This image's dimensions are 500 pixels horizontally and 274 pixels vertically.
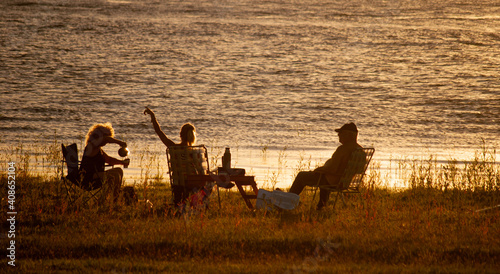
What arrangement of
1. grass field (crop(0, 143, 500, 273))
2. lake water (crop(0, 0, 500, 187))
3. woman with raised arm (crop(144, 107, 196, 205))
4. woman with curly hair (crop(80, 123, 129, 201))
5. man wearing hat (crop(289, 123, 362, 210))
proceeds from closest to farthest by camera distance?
grass field (crop(0, 143, 500, 273))
woman with curly hair (crop(80, 123, 129, 201))
woman with raised arm (crop(144, 107, 196, 205))
man wearing hat (crop(289, 123, 362, 210))
lake water (crop(0, 0, 500, 187))

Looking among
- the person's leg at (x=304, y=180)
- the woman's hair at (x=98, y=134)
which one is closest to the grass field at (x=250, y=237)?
the person's leg at (x=304, y=180)

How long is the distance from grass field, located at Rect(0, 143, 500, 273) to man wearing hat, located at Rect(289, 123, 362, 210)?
290 mm

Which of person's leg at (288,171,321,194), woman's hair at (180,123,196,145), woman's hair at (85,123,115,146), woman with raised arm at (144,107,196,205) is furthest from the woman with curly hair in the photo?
person's leg at (288,171,321,194)

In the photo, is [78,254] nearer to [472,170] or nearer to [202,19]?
[472,170]

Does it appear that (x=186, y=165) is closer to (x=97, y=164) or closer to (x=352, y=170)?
(x=97, y=164)

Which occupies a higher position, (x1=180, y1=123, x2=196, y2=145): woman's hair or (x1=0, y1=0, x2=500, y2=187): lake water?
(x1=0, y1=0, x2=500, y2=187): lake water

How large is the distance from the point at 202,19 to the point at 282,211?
33.4 metres

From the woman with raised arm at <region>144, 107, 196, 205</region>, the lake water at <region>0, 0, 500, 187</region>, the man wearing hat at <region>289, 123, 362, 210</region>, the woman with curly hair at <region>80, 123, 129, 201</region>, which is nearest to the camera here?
the woman with curly hair at <region>80, 123, 129, 201</region>

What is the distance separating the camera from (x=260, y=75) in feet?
99.1

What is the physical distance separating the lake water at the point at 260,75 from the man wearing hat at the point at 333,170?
6.40 ft

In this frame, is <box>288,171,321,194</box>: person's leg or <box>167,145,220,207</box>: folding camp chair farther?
<box>288,171,321,194</box>: person's leg

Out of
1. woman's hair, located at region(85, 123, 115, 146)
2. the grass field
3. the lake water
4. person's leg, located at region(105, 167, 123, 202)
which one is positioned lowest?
the grass field

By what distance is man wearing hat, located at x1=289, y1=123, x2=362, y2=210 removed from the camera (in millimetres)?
8461

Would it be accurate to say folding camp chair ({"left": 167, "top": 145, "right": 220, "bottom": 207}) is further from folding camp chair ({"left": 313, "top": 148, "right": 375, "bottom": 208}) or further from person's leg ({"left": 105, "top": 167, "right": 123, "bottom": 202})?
folding camp chair ({"left": 313, "top": 148, "right": 375, "bottom": 208})
